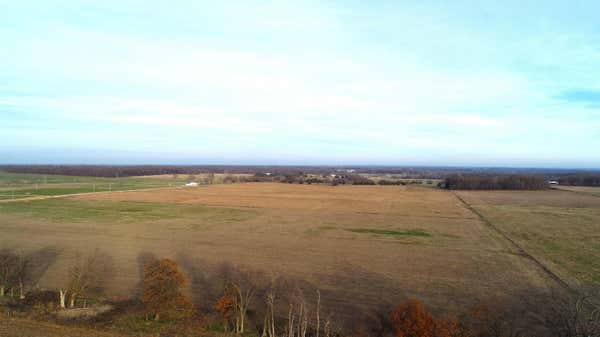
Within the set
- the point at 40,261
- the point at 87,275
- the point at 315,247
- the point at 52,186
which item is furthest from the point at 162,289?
the point at 52,186

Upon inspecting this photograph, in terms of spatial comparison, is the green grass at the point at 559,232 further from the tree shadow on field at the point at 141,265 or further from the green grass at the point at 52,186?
the green grass at the point at 52,186

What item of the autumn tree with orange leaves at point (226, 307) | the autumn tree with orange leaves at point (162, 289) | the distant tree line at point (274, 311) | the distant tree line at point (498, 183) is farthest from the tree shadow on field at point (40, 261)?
the distant tree line at point (498, 183)

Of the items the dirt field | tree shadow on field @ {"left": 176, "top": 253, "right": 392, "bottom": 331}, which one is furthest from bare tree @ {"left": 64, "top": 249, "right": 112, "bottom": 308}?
tree shadow on field @ {"left": 176, "top": 253, "right": 392, "bottom": 331}

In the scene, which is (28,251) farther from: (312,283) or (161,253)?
(312,283)

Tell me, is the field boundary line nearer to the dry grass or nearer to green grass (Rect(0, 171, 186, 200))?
the dry grass

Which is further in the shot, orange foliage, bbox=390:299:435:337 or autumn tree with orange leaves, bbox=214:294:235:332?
autumn tree with orange leaves, bbox=214:294:235:332

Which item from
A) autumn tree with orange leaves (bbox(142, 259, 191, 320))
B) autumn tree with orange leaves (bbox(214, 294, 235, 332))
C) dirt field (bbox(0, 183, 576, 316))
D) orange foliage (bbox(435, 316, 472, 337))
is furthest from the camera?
dirt field (bbox(0, 183, 576, 316))

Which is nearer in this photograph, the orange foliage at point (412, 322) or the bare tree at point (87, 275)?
the orange foliage at point (412, 322)
